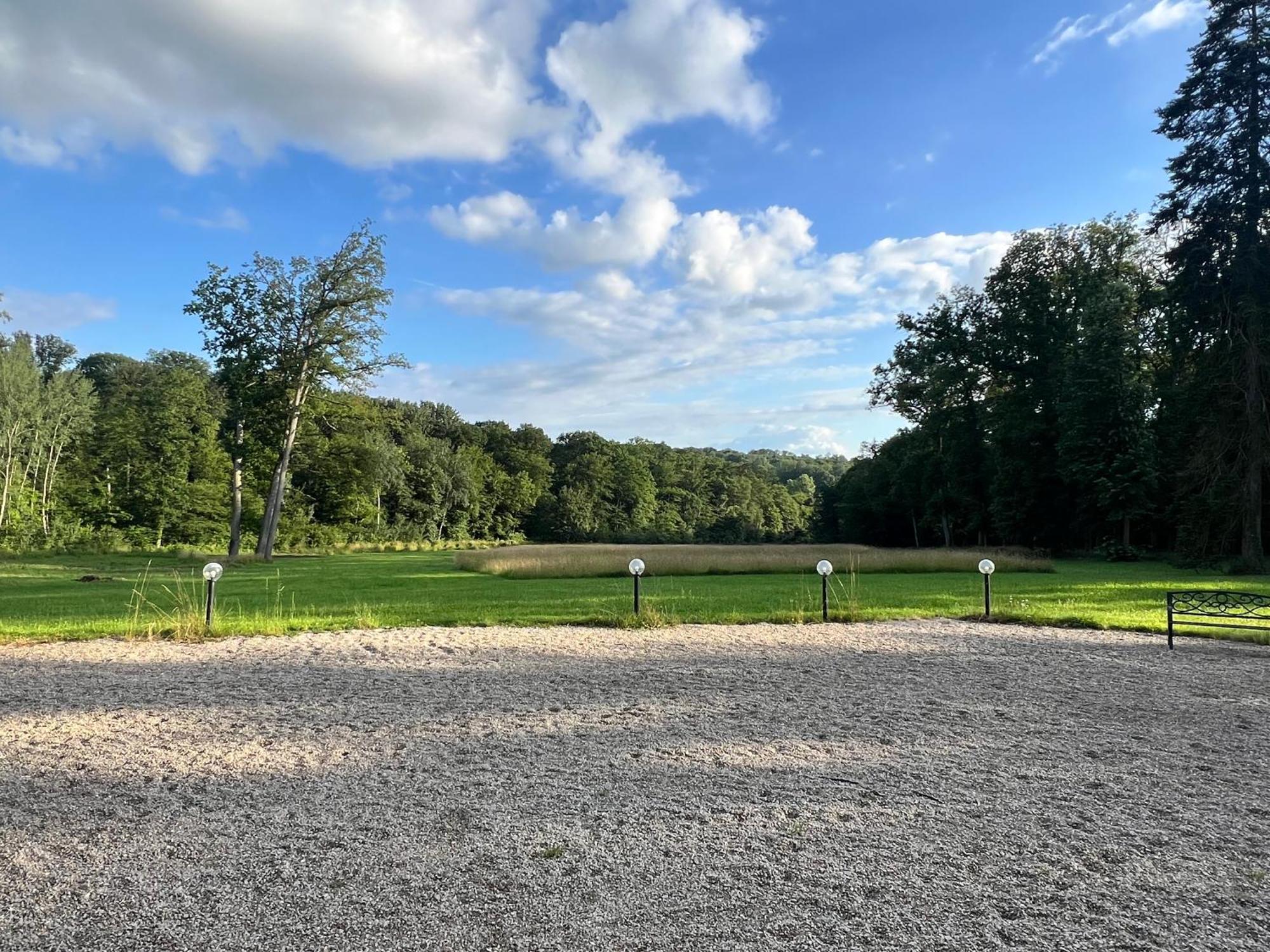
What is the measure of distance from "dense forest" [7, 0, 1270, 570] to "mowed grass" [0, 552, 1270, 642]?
23.7 feet

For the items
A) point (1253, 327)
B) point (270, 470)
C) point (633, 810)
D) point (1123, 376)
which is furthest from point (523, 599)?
point (1123, 376)

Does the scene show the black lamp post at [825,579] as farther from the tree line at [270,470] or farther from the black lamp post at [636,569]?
the tree line at [270,470]

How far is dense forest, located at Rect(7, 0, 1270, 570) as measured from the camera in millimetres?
23781

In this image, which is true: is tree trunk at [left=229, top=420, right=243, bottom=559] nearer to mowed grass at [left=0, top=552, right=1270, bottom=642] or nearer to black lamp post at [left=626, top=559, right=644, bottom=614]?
mowed grass at [left=0, top=552, right=1270, bottom=642]

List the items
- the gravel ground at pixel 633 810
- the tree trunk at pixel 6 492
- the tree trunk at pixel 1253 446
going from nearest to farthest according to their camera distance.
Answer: the gravel ground at pixel 633 810 < the tree trunk at pixel 1253 446 < the tree trunk at pixel 6 492

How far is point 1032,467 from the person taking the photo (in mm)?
36406

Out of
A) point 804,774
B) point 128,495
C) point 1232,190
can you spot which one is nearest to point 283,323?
point 128,495

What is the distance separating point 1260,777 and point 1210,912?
224 centimetres

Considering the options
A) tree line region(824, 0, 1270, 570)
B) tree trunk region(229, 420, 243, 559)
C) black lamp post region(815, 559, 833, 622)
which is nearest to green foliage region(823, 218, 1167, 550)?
tree line region(824, 0, 1270, 570)

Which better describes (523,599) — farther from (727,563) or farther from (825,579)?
(727,563)

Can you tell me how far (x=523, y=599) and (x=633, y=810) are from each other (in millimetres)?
11138

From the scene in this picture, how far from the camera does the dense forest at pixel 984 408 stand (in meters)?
23.8

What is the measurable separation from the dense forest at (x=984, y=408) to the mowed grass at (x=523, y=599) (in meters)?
7.23

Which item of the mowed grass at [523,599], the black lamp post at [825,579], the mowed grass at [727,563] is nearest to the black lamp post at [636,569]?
the mowed grass at [523,599]
